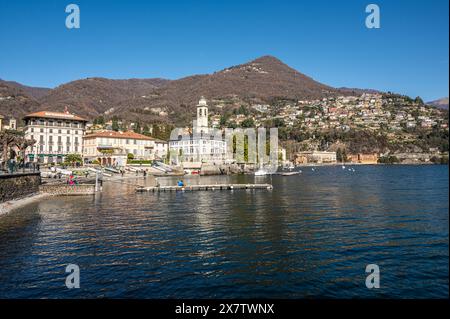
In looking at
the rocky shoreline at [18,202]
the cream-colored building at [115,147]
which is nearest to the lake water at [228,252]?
the rocky shoreline at [18,202]

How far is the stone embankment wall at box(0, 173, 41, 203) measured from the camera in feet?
109

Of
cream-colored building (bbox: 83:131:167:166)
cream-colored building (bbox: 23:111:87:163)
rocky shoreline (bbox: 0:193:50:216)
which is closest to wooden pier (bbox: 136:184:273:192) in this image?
rocky shoreline (bbox: 0:193:50:216)

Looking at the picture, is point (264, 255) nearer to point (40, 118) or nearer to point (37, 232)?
point (37, 232)

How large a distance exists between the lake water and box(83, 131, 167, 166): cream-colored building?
62355 millimetres

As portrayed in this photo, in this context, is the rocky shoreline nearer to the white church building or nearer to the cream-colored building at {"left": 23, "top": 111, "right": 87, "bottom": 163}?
the cream-colored building at {"left": 23, "top": 111, "right": 87, "bottom": 163}

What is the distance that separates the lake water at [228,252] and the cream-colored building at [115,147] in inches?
2455

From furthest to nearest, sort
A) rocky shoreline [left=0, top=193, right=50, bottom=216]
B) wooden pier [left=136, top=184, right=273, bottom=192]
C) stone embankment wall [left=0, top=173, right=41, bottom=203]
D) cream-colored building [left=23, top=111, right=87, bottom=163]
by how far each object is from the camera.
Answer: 1. cream-colored building [left=23, top=111, right=87, bottom=163]
2. wooden pier [left=136, top=184, right=273, bottom=192]
3. stone embankment wall [left=0, top=173, right=41, bottom=203]
4. rocky shoreline [left=0, top=193, right=50, bottom=216]

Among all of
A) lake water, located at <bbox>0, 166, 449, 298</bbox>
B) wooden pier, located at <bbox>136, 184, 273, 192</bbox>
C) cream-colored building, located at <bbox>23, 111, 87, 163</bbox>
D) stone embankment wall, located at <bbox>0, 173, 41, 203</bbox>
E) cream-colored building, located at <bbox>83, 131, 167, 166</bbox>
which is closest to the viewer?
lake water, located at <bbox>0, 166, 449, 298</bbox>

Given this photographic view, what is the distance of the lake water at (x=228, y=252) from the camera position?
506 inches

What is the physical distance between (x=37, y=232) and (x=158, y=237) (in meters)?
8.26

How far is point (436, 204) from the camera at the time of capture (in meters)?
30.6

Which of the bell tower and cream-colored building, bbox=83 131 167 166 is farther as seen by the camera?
the bell tower

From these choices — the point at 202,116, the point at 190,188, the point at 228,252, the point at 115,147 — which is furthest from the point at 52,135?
the point at 228,252

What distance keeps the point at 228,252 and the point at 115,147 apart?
84509 mm
